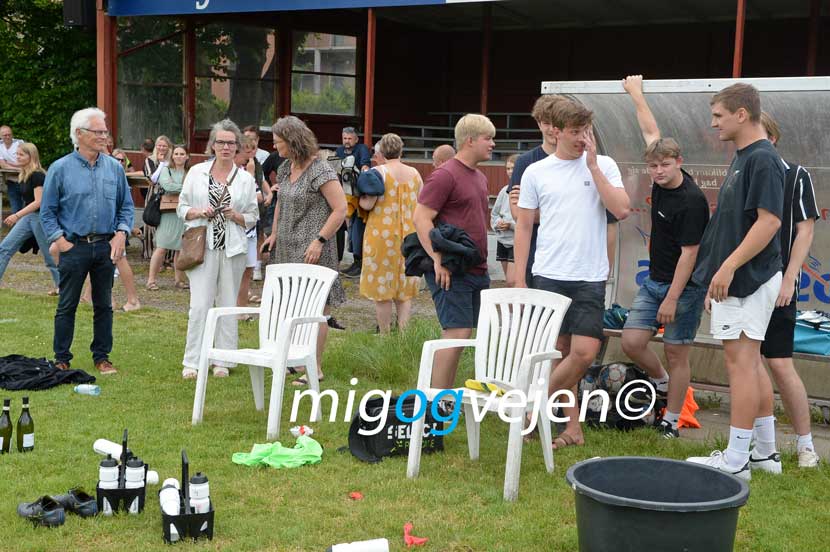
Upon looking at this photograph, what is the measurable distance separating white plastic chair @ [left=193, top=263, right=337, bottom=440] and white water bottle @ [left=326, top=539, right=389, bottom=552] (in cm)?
215

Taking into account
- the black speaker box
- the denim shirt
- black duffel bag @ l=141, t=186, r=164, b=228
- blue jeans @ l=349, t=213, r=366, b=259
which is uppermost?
the black speaker box

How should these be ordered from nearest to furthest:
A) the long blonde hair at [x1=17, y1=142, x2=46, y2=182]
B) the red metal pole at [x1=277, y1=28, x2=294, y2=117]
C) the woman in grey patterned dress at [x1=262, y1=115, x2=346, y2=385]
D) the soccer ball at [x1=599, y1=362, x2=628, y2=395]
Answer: the soccer ball at [x1=599, y1=362, x2=628, y2=395] < the woman in grey patterned dress at [x1=262, y1=115, x2=346, y2=385] < the long blonde hair at [x1=17, y1=142, x2=46, y2=182] < the red metal pole at [x1=277, y1=28, x2=294, y2=117]

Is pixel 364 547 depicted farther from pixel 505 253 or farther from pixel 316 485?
pixel 505 253

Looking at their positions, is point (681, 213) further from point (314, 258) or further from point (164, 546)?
point (164, 546)

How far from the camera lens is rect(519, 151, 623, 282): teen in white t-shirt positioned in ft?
18.1

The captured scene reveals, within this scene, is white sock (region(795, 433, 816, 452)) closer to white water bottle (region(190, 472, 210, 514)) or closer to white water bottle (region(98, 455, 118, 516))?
white water bottle (region(190, 472, 210, 514))

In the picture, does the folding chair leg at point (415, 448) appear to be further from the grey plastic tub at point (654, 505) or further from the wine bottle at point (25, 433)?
the wine bottle at point (25, 433)

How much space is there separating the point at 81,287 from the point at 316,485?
10.5 ft

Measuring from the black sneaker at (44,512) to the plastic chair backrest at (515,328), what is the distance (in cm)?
221

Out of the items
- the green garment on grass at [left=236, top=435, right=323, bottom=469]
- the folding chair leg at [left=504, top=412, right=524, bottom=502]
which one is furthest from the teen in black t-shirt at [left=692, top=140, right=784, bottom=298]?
the green garment on grass at [left=236, top=435, right=323, bottom=469]

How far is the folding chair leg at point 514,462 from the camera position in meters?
4.88

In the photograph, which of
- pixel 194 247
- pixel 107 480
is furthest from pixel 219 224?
pixel 107 480

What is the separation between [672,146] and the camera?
19.1 feet

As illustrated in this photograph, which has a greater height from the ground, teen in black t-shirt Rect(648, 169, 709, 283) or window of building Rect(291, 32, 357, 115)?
window of building Rect(291, 32, 357, 115)
